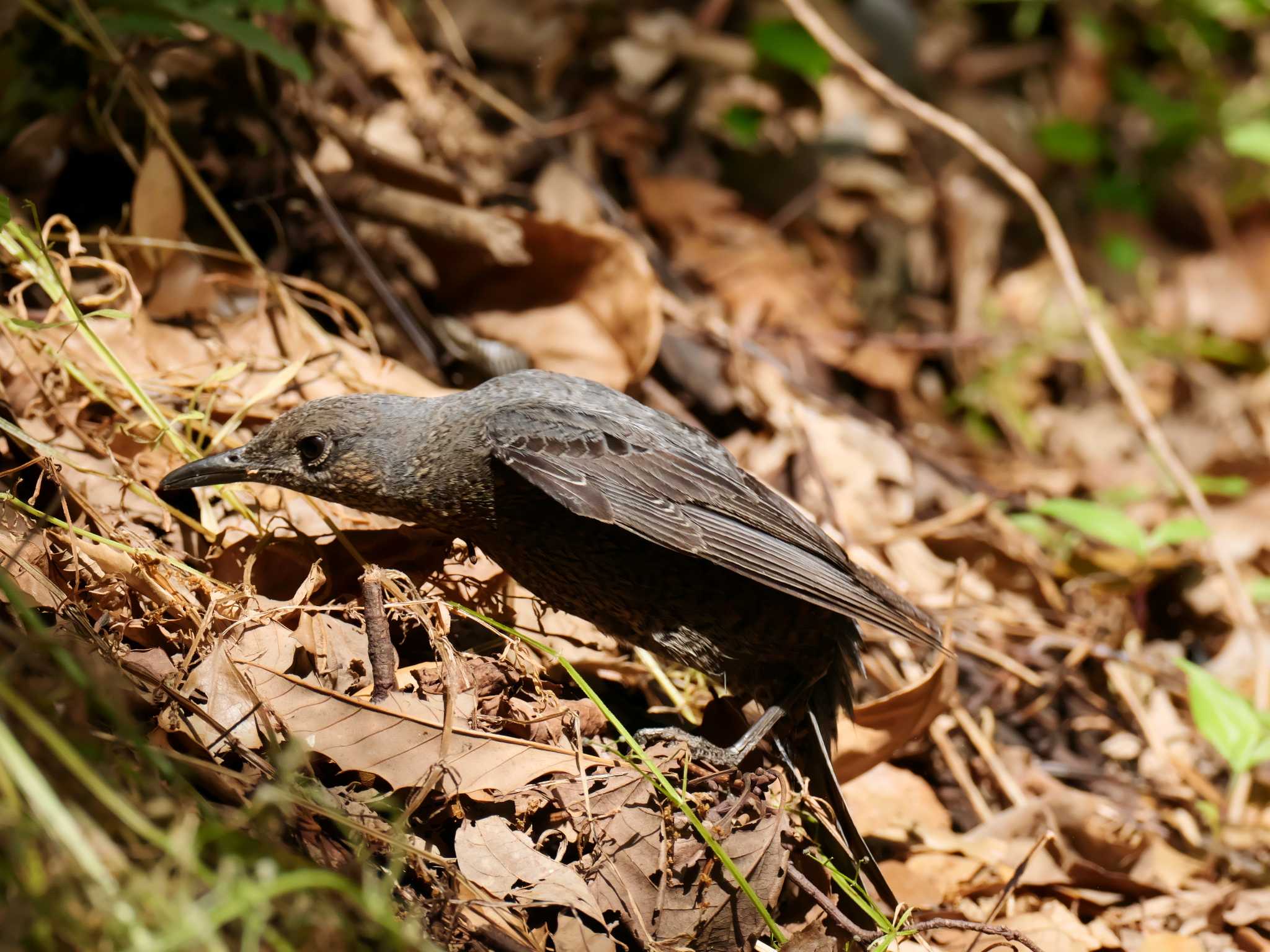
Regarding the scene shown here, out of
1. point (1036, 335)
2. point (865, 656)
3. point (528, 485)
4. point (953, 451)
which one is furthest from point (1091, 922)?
point (1036, 335)

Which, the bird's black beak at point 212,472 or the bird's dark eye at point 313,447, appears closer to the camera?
the bird's black beak at point 212,472

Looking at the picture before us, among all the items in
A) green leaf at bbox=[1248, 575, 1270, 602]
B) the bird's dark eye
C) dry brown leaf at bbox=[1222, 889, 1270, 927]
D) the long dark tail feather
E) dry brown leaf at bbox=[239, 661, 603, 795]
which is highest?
the bird's dark eye

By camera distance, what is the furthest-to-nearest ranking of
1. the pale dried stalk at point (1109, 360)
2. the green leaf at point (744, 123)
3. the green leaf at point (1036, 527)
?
the green leaf at point (744, 123)
the green leaf at point (1036, 527)
the pale dried stalk at point (1109, 360)

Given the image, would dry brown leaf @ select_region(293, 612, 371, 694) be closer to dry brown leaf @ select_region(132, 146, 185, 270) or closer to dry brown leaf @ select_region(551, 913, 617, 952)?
dry brown leaf @ select_region(551, 913, 617, 952)

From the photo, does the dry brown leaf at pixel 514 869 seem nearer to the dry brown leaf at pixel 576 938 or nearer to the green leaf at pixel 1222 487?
the dry brown leaf at pixel 576 938

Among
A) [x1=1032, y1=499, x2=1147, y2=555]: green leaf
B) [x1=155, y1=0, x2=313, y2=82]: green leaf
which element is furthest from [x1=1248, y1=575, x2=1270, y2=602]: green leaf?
[x1=155, y1=0, x2=313, y2=82]: green leaf

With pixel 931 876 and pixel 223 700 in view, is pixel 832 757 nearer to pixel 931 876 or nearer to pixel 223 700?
pixel 931 876

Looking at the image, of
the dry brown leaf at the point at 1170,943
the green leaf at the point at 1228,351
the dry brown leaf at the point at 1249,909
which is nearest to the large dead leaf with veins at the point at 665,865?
the dry brown leaf at the point at 1170,943
